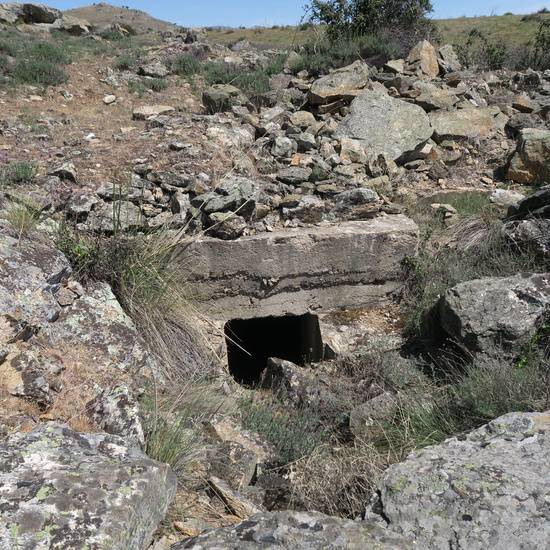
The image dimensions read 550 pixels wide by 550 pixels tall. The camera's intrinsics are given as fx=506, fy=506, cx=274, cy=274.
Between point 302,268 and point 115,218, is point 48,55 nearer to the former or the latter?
point 115,218

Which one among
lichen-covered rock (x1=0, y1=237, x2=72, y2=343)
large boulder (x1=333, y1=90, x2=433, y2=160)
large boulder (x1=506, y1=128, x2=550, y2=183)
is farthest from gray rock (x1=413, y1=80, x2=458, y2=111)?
lichen-covered rock (x1=0, y1=237, x2=72, y2=343)

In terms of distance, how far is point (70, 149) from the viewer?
5188 mm

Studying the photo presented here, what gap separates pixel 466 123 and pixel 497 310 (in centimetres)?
380

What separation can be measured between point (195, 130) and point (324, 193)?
6.00 ft

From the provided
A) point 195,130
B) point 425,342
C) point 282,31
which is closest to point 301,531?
point 425,342

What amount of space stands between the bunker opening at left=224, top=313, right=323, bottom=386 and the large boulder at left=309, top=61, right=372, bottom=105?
2.93m

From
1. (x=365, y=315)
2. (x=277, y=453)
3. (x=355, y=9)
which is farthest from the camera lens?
(x=355, y=9)

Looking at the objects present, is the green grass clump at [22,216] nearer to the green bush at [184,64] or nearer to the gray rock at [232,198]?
the gray rock at [232,198]

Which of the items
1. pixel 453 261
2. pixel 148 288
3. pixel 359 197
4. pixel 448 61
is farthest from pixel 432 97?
pixel 148 288

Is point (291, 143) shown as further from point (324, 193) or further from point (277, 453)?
point (277, 453)

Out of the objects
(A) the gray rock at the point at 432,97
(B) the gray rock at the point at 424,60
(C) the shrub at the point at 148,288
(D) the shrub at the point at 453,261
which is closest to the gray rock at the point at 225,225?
(C) the shrub at the point at 148,288

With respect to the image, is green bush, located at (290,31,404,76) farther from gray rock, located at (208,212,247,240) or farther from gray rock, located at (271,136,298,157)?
gray rock, located at (208,212,247,240)

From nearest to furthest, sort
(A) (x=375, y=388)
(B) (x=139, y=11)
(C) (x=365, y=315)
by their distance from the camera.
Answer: (A) (x=375, y=388)
(C) (x=365, y=315)
(B) (x=139, y=11)

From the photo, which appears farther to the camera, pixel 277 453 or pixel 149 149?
pixel 149 149
